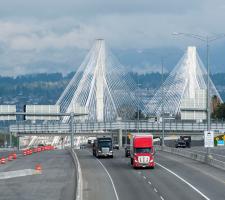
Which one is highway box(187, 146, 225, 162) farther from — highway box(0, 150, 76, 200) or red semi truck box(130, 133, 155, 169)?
highway box(0, 150, 76, 200)

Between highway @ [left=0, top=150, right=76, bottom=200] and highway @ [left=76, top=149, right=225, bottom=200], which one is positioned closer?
highway @ [left=76, top=149, right=225, bottom=200]

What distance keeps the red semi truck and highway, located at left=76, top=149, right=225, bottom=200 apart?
85cm

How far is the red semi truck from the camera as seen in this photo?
66.3m

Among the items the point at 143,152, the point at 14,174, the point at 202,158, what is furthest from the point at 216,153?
the point at 14,174

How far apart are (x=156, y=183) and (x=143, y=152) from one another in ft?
50.6

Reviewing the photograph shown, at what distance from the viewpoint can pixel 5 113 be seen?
5320 inches

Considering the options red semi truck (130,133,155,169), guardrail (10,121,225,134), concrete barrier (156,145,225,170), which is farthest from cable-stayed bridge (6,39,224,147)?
red semi truck (130,133,155,169)

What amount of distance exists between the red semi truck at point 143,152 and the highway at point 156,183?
0.85 metres

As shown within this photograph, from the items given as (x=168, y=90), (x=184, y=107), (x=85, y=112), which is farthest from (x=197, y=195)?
(x=168, y=90)

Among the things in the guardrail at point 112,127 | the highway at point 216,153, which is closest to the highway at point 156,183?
the highway at point 216,153

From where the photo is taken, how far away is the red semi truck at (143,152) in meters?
66.3

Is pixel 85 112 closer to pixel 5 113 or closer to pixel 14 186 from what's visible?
pixel 5 113

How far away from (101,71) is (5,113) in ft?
141

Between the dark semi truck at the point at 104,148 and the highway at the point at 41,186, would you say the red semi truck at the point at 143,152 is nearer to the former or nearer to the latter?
the highway at the point at 41,186
